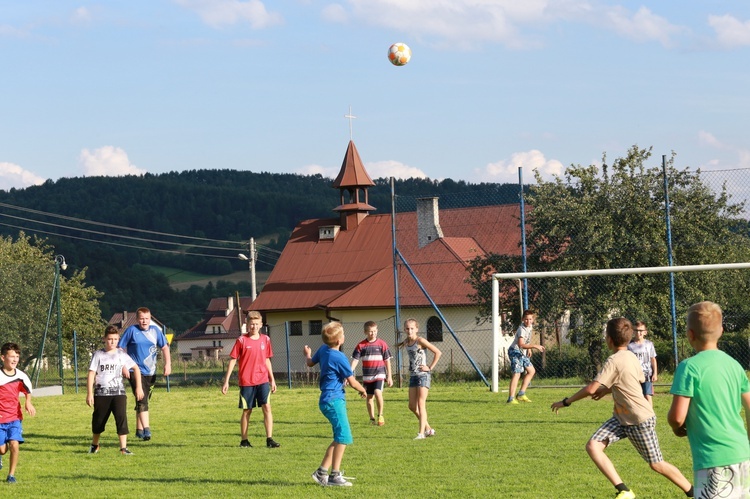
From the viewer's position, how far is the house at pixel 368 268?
36.4 metres

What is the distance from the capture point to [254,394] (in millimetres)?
12961

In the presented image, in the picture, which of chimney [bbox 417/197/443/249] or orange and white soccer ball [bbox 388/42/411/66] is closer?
orange and white soccer ball [bbox 388/42/411/66]

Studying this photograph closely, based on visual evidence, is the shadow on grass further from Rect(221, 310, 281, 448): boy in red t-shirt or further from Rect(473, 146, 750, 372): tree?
Rect(473, 146, 750, 372): tree

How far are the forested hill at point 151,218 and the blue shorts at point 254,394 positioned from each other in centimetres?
9993

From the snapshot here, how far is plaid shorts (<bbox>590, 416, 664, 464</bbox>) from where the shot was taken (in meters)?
8.22

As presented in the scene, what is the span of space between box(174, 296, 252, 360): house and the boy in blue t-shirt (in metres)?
103

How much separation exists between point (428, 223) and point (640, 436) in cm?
3751

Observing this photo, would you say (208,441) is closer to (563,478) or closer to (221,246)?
(563,478)

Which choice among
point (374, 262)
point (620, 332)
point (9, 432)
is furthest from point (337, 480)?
point (374, 262)

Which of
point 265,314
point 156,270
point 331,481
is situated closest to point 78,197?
point 156,270

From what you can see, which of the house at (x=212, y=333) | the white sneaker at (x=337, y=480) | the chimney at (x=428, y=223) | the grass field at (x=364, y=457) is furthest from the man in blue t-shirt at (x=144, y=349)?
the house at (x=212, y=333)

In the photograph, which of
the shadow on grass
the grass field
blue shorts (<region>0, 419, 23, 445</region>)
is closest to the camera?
the grass field

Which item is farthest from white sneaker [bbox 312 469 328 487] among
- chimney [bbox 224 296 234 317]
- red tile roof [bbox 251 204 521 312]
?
chimney [bbox 224 296 234 317]

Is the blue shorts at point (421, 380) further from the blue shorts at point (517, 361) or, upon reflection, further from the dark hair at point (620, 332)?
the dark hair at point (620, 332)
